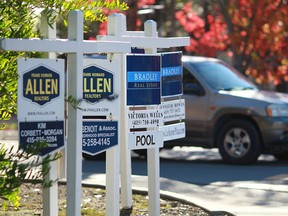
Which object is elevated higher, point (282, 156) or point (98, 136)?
point (98, 136)

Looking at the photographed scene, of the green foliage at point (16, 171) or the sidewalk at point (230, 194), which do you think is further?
the sidewalk at point (230, 194)

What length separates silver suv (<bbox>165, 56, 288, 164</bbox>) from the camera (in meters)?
15.3

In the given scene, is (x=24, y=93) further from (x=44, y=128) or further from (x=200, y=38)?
(x=200, y=38)

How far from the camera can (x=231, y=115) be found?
15.8 m

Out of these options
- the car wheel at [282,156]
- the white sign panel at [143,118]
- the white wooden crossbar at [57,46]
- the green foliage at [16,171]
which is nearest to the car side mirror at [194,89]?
the car wheel at [282,156]

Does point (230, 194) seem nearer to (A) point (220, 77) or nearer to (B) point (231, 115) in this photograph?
(B) point (231, 115)

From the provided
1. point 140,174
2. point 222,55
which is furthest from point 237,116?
point 222,55

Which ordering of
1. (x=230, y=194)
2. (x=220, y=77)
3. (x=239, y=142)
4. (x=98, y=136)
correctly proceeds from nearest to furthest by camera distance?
(x=98, y=136)
(x=230, y=194)
(x=239, y=142)
(x=220, y=77)

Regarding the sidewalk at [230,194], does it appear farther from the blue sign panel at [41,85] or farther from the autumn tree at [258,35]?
the autumn tree at [258,35]

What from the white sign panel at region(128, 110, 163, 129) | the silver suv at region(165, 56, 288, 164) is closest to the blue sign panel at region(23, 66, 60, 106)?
the white sign panel at region(128, 110, 163, 129)

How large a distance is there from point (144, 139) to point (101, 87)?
4.14ft

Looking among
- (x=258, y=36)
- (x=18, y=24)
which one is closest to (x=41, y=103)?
(x=18, y=24)

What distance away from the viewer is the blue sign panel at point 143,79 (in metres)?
8.77

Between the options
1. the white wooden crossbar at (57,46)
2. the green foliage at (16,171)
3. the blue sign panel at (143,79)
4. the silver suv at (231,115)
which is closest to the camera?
the green foliage at (16,171)
